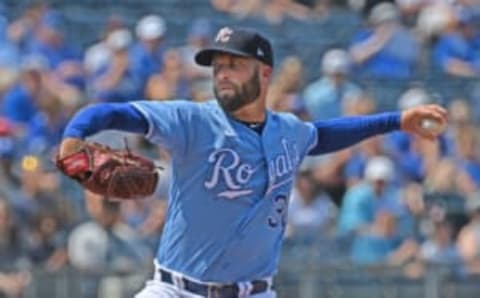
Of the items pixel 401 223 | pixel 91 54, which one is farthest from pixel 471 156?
pixel 91 54

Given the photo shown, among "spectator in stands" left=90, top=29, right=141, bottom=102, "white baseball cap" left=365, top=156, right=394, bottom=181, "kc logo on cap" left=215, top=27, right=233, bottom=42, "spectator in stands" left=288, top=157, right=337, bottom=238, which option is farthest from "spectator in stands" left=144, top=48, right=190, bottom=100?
"kc logo on cap" left=215, top=27, right=233, bottom=42

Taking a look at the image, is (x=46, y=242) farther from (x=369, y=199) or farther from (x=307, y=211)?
(x=369, y=199)

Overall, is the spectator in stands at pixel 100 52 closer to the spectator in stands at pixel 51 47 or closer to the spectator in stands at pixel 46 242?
the spectator in stands at pixel 51 47

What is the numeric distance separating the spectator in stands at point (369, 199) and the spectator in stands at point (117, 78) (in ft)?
6.04

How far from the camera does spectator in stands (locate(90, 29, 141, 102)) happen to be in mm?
11445

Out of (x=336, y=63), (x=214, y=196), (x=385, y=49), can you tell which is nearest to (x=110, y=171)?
(x=214, y=196)

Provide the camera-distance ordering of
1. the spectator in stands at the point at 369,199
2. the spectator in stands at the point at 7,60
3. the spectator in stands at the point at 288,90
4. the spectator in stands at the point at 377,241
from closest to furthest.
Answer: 1. the spectator in stands at the point at 377,241
2. the spectator in stands at the point at 369,199
3. the spectator in stands at the point at 7,60
4. the spectator in stands at the point at 288,90

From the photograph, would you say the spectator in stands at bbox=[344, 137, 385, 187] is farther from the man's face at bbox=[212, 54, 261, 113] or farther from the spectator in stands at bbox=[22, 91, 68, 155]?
the man's face at bbox=[212, 54, 261, 113]

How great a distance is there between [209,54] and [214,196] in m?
0.58

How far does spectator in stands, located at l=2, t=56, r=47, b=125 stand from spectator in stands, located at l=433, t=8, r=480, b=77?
358 centimetres

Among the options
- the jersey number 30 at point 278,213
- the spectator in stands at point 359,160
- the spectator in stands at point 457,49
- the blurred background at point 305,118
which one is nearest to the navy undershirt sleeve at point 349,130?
the jersey number 30 at point 278,213

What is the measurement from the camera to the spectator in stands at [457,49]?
12.7 metres

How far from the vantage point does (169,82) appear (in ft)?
37.8

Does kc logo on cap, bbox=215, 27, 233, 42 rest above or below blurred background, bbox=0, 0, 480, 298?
below
